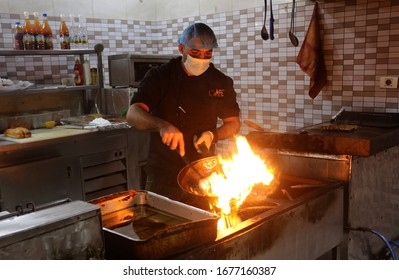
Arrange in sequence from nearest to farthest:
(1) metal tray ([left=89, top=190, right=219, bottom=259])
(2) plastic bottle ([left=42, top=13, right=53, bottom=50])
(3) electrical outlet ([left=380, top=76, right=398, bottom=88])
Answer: (1) metal tray ([left=89, top=190, right=219, bottom=259]) < (3) electrical outlet ([left=380, top=76, right=398, bottom=88]) < (2) plastic bottle ([left=42, top=13, right=53, bottom=50])

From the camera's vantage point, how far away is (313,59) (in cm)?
331

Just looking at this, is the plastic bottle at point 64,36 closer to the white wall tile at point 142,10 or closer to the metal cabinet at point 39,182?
the white wall tile at point 142,10

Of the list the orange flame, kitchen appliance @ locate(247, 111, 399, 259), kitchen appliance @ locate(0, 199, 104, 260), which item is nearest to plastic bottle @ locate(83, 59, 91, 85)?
kitchen appliance @ locate(247, 111, 399, 259)

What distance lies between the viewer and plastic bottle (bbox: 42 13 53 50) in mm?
3721

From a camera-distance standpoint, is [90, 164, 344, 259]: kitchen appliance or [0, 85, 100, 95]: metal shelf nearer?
[90, 164, 344, 259]: kitchen appliance

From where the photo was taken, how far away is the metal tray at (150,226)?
1289 mm

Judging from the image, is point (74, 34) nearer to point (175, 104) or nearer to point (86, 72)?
point (86, 72)

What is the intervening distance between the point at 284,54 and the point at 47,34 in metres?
2.05

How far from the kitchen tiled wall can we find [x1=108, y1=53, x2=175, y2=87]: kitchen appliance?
Answer: 1.18ft

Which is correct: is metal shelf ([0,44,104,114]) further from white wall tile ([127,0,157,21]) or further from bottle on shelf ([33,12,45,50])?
white wall tile ([127,0,157,21])

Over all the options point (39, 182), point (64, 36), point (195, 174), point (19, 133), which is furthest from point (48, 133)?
point (195, 174)

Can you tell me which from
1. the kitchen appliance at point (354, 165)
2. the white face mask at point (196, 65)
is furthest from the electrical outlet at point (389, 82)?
the white face mask at point (196, 65)
